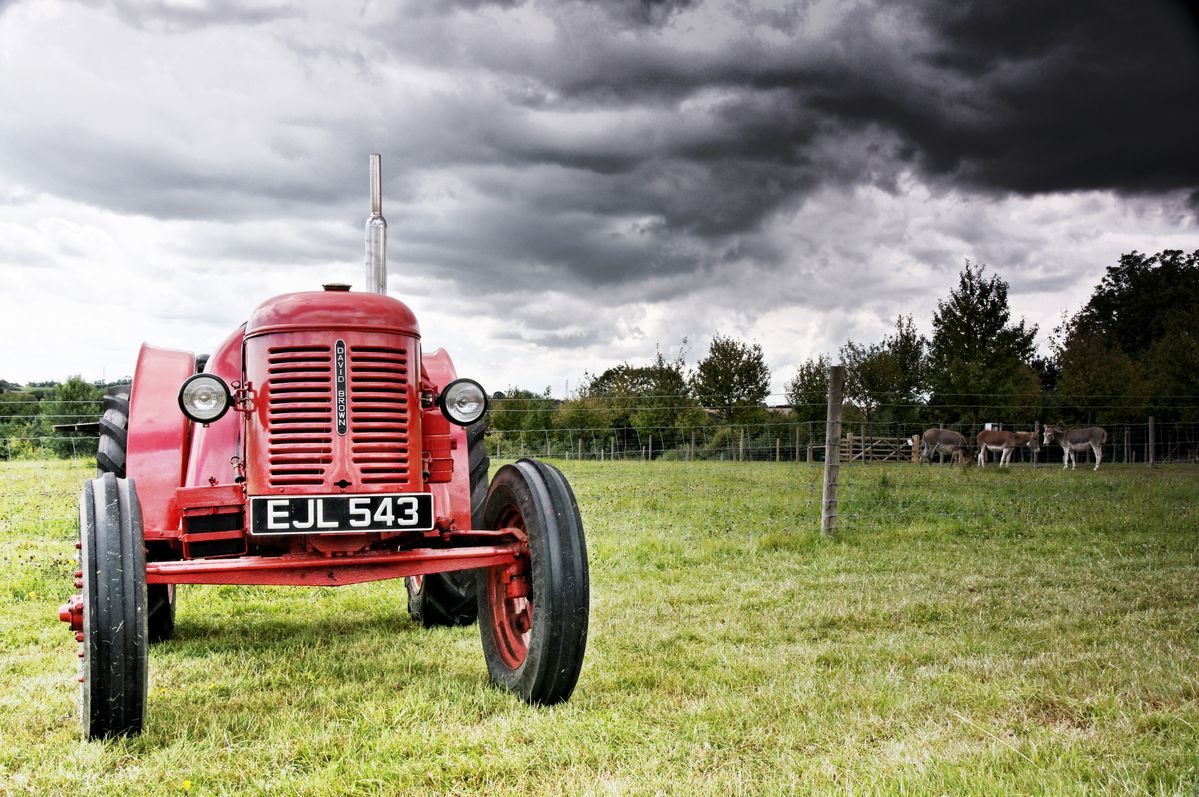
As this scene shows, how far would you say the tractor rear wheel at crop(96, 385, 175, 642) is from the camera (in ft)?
16.3

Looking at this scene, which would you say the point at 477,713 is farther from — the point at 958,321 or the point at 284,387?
the point at 958,321

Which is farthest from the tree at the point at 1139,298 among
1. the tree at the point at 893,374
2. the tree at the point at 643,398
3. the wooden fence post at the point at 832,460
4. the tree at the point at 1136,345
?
the wooden fence post at the point at 832,460

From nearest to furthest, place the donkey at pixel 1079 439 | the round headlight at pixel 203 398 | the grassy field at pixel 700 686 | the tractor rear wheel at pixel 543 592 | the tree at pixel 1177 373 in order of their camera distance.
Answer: the grassy field at pixel 700 686 → the tractor rear wheel at pixel 543 592 → the round headlight at pixel 203 398 → the donkey at pixel 1079 439 → the tree at pixel 1177 373

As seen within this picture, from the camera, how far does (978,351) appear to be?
97.7ft

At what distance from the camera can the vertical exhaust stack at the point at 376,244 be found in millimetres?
5195

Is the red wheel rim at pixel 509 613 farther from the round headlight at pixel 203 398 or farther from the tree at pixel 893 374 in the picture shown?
the tree at pixel 893 374

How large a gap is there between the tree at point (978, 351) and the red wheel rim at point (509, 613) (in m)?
25.8

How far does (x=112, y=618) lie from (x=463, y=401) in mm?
1649

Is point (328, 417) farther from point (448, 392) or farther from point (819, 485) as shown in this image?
point (819, 485)

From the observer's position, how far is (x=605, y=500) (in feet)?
43.4

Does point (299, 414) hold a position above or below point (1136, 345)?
below

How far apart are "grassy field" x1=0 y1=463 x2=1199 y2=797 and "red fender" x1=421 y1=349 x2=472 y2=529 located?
76 centimetres

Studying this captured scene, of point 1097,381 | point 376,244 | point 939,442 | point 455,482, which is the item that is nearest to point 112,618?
point 455,482

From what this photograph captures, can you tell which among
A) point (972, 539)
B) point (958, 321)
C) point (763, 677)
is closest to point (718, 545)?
point (972, 539)
